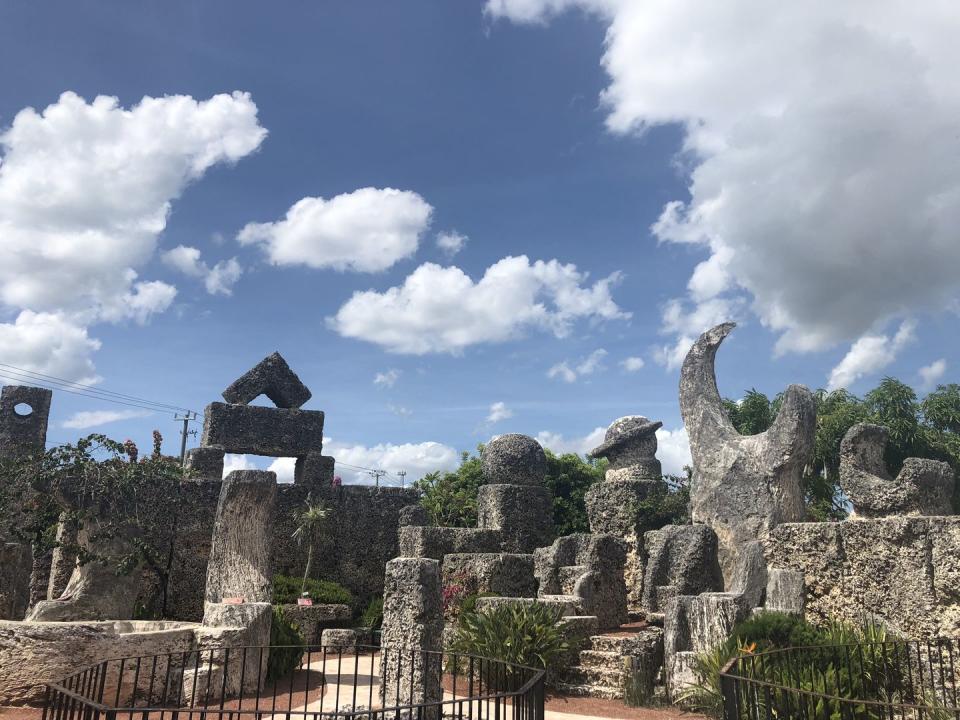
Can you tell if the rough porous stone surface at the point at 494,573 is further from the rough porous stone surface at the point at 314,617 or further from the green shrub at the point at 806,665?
the green shrub at the point at 806,665

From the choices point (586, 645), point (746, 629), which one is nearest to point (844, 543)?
point (746, 629)

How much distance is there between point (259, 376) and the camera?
643 inches

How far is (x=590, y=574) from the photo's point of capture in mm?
12133

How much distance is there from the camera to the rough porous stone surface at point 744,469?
38.9 ft

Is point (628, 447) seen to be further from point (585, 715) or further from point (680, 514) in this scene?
point (585, 715)

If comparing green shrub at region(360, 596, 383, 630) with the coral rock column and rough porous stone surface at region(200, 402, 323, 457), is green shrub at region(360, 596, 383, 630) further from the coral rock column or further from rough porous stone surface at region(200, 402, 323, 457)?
the coral rock column

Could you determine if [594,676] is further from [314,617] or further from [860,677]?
[314,617]

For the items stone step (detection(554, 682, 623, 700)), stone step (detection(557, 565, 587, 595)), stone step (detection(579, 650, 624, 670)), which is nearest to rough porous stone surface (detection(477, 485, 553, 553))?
stone step (detection(557, 565, 587, 595))

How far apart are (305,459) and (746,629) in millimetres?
9804

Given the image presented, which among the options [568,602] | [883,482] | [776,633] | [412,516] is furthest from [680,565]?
[412,516]

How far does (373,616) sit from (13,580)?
5661 millimetres

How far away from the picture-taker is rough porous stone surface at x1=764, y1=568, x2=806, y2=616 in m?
9.96

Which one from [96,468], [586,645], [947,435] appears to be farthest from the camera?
[947,435]

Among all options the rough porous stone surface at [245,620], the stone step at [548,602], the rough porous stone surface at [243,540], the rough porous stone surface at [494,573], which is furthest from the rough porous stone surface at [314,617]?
the stone step at [548,602]
